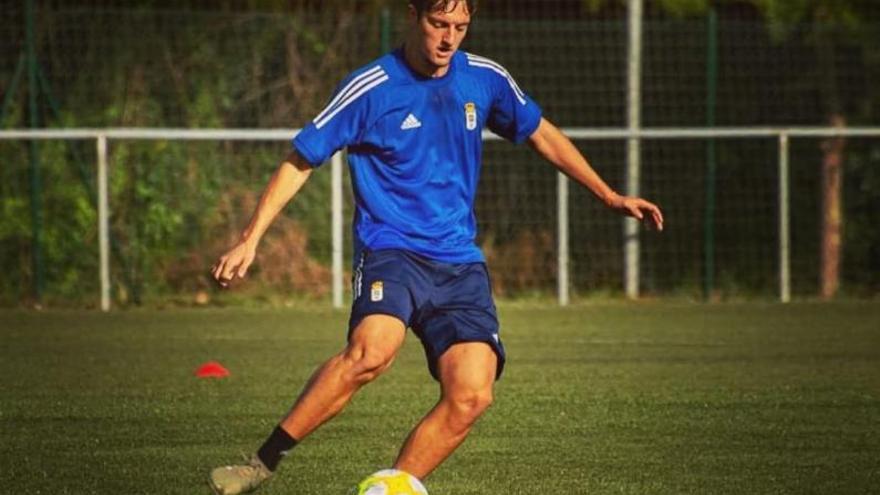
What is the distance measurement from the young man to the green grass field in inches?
35.8

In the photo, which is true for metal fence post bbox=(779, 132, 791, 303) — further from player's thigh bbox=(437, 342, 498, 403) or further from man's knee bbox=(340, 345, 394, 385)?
man's knee bbox=(340, 345, 394, 385)

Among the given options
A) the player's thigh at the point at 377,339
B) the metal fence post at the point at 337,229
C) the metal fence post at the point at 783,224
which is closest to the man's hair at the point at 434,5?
the player's thigh at the point at 377,339

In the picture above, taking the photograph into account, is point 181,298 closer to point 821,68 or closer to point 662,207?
point 662,207

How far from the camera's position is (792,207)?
19641 millimetres

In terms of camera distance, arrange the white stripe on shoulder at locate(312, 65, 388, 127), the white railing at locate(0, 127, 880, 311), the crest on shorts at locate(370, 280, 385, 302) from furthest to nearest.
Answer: the white railing at locate(0, 127, 880, 311), the white stripe on shoulder at locate(312, 65, 388, 127), the crest on shorts at locate(370, 280, 385, 302)

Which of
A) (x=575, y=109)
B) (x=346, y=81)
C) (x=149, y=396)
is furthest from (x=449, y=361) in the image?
(x=575, y=109)

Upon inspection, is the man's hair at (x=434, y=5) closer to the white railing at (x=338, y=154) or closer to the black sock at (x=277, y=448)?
the black sock at (x=277, y=448)

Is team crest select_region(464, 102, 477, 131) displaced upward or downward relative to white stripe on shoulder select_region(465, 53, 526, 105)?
downward

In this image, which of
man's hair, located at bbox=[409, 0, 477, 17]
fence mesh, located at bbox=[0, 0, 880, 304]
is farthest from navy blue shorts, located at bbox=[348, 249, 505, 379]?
fence mesh, located at bbox=[0, 0, 880, 304]

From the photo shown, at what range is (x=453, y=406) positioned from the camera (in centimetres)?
669

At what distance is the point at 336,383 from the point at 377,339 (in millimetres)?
195

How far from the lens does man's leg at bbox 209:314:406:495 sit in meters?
6.67

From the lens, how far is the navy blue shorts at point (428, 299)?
22.2 feet

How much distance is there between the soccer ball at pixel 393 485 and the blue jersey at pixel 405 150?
0.75m
